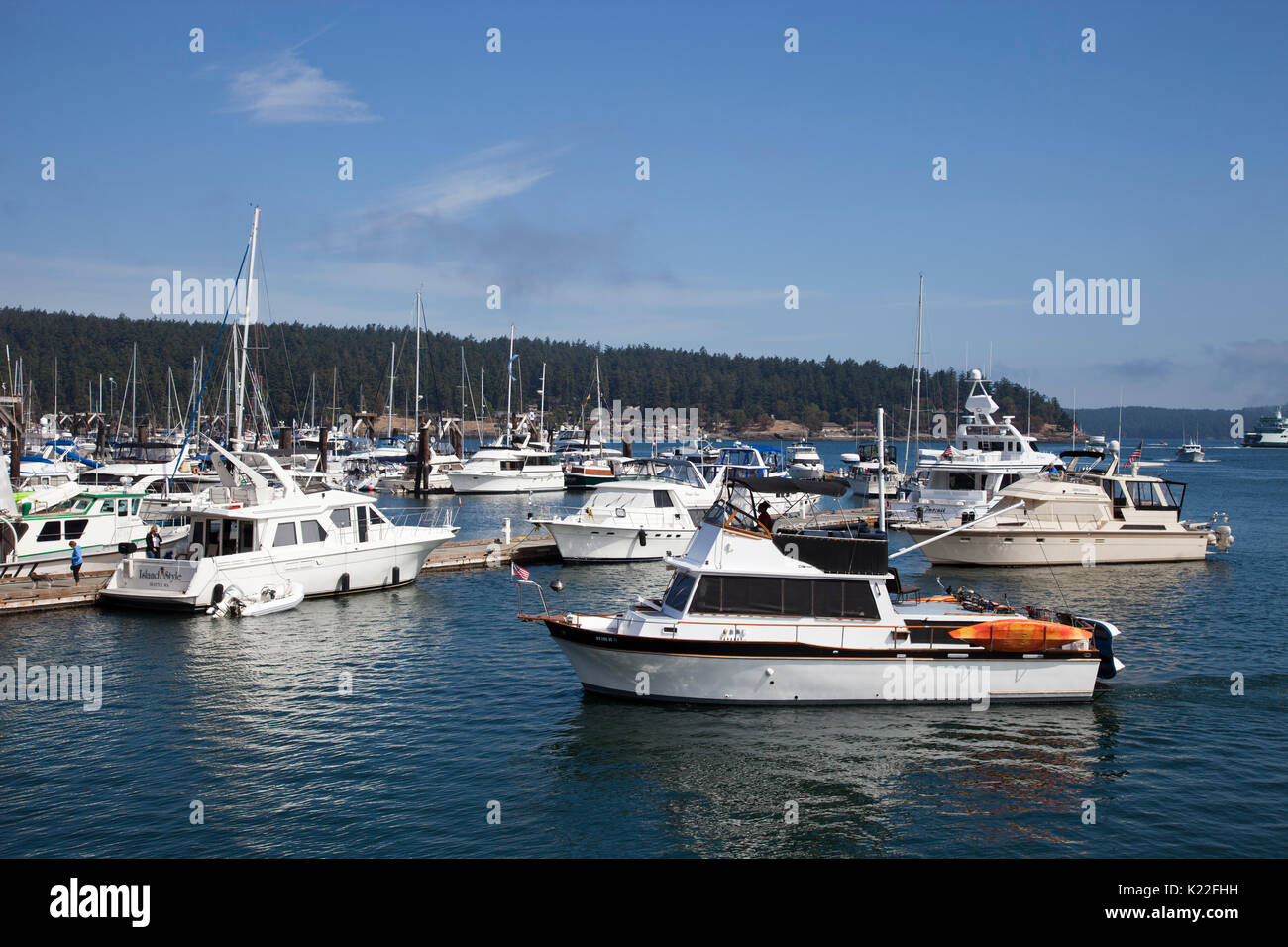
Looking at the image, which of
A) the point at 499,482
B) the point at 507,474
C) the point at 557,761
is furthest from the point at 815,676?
the point at 507,474

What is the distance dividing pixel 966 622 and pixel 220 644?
19306 millimetres

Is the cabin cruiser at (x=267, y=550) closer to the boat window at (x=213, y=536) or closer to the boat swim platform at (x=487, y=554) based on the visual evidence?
the boat window at (x=213, y=536)

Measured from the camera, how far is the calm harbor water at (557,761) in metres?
14.7

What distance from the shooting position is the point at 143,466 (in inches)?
2494

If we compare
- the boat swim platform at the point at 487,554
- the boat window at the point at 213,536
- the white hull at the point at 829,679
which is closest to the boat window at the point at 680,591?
the white hull at the point at 829,679

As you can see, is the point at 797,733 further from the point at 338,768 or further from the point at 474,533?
the point at 474,533

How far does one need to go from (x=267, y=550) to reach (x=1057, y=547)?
31.0m

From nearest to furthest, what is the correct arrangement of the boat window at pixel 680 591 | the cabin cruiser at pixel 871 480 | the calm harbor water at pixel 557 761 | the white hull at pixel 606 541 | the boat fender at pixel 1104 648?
the calm harbor water at pixel 557 761 < the boat window at pixel 680 591 < the boat fender at pixel 1104 648 < the white hull at pixel 606 541 < the cabin cruiser at pixel 871 480

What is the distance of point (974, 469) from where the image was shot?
4709 centimetres

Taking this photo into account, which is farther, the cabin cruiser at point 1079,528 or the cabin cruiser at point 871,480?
the cabin cruiser at point 871,480

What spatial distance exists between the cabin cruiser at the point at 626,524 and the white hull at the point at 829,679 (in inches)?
814

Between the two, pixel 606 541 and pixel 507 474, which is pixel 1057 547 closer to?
pixel 606 541
